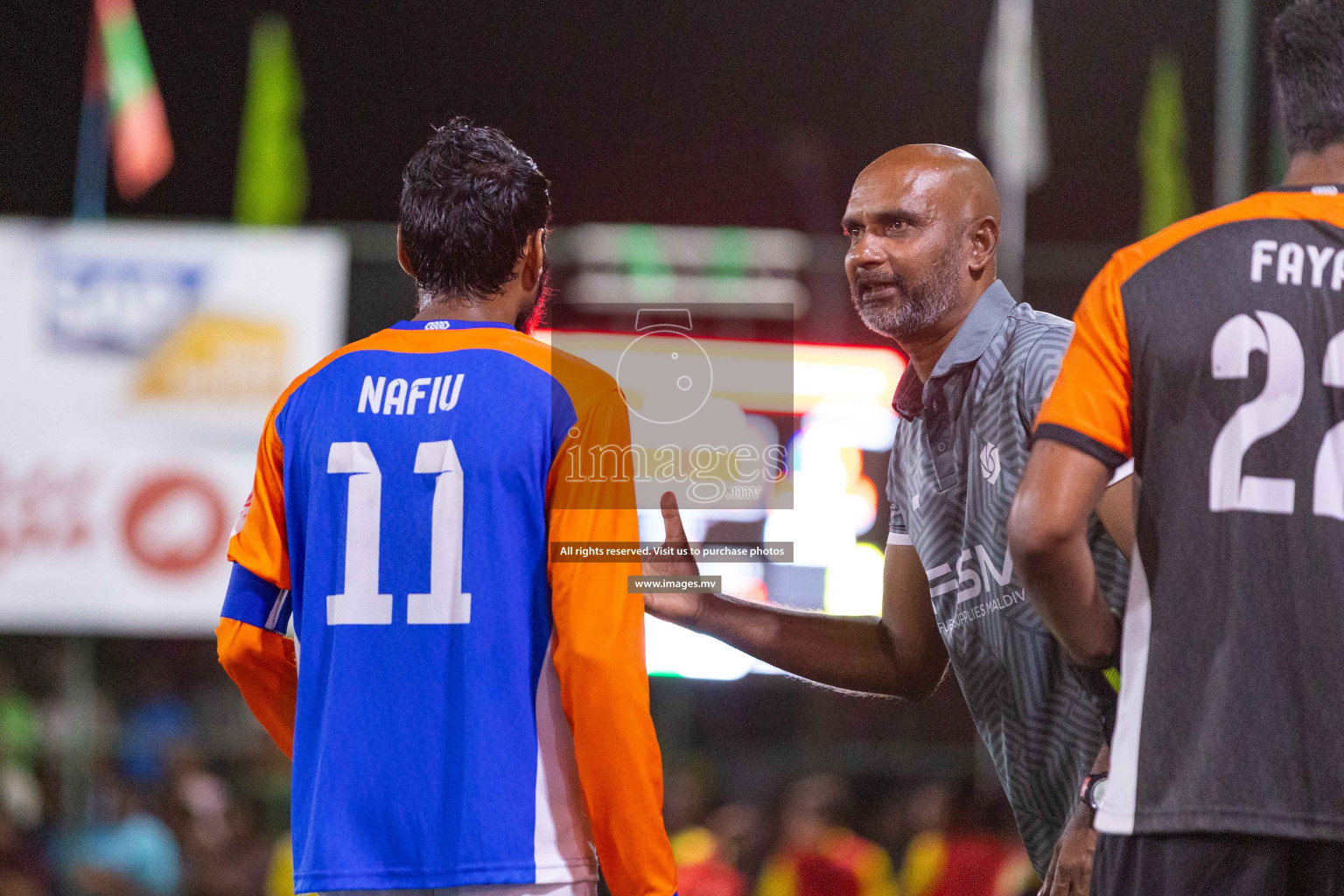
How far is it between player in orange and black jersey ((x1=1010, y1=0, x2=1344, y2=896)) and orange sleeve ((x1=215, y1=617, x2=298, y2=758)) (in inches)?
52.4

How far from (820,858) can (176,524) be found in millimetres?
5303

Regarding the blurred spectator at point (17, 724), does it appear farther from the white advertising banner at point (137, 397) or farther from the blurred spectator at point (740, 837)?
the blurred spectator at point (740, 837)

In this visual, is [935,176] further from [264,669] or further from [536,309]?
[264,669]

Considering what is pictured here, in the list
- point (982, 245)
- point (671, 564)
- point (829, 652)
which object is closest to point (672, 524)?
point (671, 564)

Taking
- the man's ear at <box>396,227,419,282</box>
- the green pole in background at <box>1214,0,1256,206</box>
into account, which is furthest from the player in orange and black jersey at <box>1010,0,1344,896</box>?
the green pole in background at <box>1214,0,1256,206</box>

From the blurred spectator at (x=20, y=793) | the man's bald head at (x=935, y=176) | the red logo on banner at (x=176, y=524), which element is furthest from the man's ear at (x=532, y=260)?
the red logo on banner at (x=176, y=524)

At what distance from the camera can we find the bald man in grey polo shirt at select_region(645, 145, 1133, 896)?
250 cm

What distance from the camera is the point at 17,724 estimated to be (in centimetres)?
993

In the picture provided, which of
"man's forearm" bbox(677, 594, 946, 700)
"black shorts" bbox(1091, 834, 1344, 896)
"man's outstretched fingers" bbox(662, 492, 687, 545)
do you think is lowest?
"black shorts" bbox(1091, 834, 1344, 896)

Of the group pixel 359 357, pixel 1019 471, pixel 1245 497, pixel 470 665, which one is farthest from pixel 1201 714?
pixel 359 357

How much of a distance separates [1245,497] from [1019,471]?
68cm

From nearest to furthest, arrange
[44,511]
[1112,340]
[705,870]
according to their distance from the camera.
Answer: [1112,340] < [705,870] < [44,511]

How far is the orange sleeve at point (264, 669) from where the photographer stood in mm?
2346

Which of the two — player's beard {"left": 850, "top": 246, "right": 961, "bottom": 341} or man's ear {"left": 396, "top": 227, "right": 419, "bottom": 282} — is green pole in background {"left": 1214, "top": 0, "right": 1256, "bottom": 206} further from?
man's ear {"left": 396, "top": 227, "right": 419, "bottom": 282}
